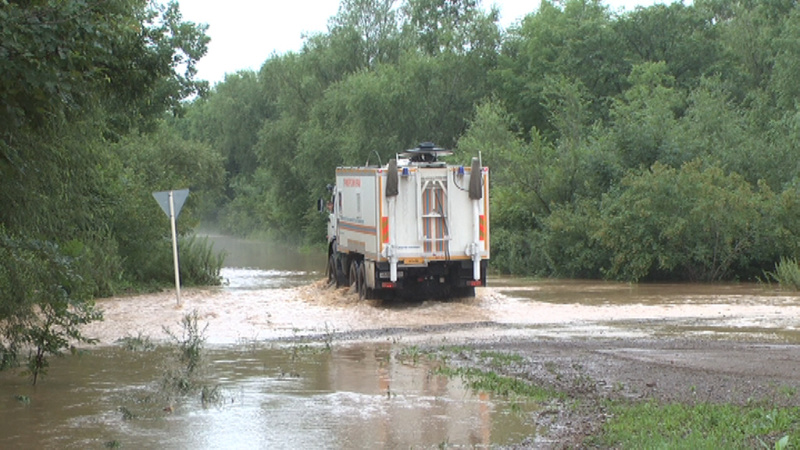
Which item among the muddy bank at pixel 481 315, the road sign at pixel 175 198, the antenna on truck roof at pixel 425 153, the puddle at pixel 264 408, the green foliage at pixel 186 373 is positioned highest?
the antenna on truck roof at pixel 425 153

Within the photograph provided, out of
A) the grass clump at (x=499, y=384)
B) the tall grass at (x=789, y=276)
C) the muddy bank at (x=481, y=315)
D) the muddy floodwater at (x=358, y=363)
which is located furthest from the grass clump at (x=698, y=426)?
the tall grass at (x=789, y=276)

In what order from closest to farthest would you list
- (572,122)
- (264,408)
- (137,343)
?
(264,408) < (137,343) < (572,122)

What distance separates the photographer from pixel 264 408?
11172 millimetres

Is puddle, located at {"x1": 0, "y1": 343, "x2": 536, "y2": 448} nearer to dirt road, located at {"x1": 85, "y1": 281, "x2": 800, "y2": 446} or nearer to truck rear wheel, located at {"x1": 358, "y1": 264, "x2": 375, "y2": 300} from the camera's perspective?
dirt road, located at {"x1": 85, "y1": 281, "x2": 800, "y2": 446}

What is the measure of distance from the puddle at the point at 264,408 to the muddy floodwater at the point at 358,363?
29mm

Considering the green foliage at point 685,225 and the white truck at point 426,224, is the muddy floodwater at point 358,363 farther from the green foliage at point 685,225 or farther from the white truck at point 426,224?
the green foliage at point 685,225

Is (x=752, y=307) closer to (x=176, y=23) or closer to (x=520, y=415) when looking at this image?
(x=520, y=415)

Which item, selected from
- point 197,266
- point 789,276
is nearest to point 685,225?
point 789,276

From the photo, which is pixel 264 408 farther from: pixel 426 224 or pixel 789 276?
pixel 789 276

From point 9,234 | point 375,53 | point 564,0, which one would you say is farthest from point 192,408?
point 564,0

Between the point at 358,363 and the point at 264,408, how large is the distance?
11.2 feet

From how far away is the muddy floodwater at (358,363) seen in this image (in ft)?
32.8

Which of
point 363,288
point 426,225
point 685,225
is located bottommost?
point 363,288

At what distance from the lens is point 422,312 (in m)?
21.3
